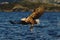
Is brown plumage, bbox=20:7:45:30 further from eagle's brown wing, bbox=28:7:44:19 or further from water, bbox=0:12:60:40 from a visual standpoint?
water, bbox=0:12:60:40

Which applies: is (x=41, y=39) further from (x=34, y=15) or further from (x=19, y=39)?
(x=34, y=15)

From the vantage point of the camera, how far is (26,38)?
29.4m

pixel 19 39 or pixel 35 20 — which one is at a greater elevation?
pixel 35 20

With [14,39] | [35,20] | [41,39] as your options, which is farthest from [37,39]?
[35,20]

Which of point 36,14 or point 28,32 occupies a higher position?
point 36,14

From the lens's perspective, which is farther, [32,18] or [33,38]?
[32,18]

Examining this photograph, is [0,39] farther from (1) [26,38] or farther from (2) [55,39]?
(2) [55,39]

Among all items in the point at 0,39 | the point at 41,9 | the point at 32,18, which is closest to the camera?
the point at 0,39

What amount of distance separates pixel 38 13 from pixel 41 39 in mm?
3977

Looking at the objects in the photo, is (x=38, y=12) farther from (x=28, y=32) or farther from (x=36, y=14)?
(x=28, y=32)

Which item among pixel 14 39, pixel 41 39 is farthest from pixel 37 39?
pixel 14 39

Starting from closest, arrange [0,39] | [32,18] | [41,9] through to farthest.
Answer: [0,39], [41,9], [32,18]

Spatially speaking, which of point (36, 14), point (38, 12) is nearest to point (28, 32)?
point (36, 14)

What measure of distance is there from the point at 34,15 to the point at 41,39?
4697 millimetres
